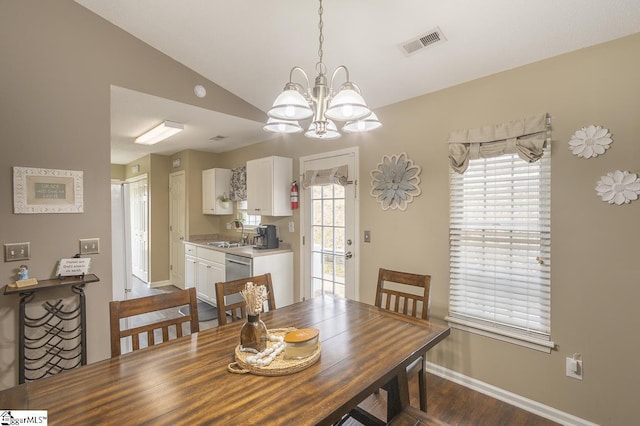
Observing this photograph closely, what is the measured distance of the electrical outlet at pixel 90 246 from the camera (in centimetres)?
238

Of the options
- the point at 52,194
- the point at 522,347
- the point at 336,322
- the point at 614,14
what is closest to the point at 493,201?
the point at 522,347

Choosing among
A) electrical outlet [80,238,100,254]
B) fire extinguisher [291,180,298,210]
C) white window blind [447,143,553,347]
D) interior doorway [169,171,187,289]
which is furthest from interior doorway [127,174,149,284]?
white window blind [447,143,553,347]

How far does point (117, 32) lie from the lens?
8.29 feet

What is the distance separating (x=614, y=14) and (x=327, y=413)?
2491mm

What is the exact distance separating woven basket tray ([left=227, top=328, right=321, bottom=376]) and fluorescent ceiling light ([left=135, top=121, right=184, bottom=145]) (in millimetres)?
3025

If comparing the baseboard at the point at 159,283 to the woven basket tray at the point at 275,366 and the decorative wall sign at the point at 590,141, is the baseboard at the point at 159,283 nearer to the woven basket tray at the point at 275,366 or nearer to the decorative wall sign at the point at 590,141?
the woven basket tray at the point at 275,366

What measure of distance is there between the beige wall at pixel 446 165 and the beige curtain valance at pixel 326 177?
0.58 metres

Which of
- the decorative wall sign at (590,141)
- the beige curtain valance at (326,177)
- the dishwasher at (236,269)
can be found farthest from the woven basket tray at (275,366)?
the dishwasher at (236,269)

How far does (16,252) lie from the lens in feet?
6.96

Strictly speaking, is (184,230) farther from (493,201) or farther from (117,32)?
(493,201)

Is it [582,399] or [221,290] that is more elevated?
[221,290]

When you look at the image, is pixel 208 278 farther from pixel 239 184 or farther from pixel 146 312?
pixel 146 312

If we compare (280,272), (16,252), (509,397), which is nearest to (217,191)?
(280,272)

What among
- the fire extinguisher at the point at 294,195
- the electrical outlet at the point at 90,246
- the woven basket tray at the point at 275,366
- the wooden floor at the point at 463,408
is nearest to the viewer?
the woven basket tray at the point at 275,366
